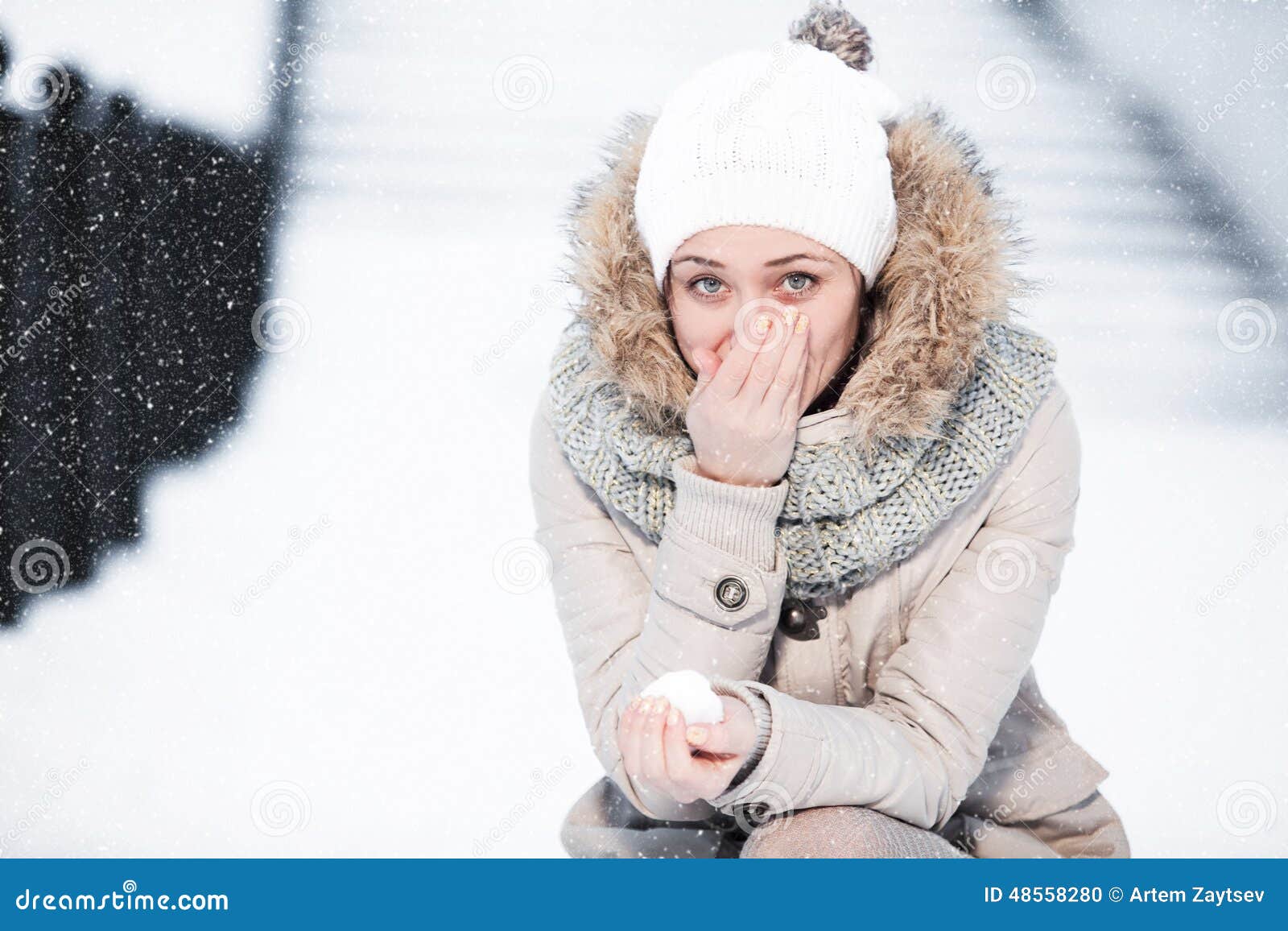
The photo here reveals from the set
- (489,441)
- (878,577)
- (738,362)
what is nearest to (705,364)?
(738,362)

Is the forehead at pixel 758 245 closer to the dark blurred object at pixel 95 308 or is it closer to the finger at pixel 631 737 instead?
the finger at pixel 631 737

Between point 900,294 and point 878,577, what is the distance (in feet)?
1.02

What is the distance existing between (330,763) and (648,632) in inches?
46.9

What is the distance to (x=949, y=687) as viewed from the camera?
131cm

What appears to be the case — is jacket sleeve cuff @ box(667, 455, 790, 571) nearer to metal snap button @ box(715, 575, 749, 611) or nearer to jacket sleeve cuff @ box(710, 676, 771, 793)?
metal snap button @ box(715, 575, 749, 611)

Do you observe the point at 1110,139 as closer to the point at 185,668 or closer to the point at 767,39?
the point at 767,39

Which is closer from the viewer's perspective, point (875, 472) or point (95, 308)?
point (875, 472)

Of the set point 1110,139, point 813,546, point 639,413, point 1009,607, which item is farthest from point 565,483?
point 1110,139


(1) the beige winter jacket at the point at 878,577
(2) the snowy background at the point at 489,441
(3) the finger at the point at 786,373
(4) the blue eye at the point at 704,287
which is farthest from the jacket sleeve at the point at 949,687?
(2) the snowy background at the point at 489,441

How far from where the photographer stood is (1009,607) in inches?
52.3

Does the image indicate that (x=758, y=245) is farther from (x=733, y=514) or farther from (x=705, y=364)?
(x=733, y=514)

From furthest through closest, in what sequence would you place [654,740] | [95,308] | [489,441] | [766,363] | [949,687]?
[489,441] → [95,308] → [949,687] → [766,363] → [654,740]

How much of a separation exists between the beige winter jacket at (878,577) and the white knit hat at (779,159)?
0.15 feet

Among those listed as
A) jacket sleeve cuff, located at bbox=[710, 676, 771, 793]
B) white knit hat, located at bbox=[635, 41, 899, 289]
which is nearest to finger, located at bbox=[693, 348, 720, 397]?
white knit hat, located at bbox=[635, 41, 899, 289]
